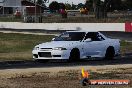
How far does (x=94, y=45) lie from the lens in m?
21.5

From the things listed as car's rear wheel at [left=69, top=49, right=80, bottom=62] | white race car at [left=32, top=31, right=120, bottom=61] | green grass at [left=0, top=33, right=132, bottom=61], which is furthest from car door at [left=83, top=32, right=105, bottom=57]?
green grass at [left=0, top=33, right=132, bottom=61]

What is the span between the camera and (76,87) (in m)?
11.9

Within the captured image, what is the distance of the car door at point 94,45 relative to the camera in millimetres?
21109

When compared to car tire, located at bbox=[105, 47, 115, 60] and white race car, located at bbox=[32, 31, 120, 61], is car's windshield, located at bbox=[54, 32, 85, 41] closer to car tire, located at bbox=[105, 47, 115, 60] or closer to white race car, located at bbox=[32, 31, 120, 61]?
white race car, located at bbox=[32, 31, 120, 61]

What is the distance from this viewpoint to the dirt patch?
486 inches

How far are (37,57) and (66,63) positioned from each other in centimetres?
131

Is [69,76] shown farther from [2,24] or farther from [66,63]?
[2,24]

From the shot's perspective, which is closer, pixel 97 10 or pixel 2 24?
pixel 2 24

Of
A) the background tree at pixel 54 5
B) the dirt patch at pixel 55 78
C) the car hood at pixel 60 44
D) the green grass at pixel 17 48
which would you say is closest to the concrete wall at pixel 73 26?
the green grass at pixel 17 48

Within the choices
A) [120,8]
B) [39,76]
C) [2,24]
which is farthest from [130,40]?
[120,8]

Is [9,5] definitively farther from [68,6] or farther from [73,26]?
[68,6]

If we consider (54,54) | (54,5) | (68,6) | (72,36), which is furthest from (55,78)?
(68,6)

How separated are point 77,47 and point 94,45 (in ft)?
4.52

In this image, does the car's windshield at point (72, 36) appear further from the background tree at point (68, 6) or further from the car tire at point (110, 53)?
the background tree at point (68, 6)
